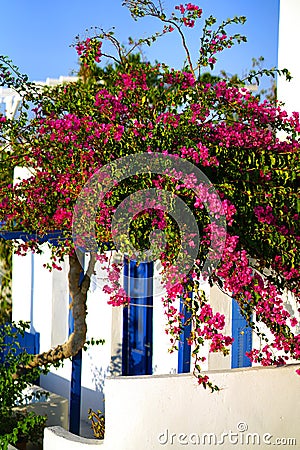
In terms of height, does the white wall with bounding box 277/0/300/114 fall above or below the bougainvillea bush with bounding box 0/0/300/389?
above

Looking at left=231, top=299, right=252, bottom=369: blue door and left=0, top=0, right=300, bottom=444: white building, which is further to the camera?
left=231, top=299, right=252, bottom=369: blue door

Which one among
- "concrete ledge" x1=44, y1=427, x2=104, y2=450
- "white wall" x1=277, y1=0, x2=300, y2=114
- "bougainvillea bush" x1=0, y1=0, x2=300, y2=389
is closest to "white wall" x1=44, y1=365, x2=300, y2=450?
"concrete ledge" x1=44, y1=427, x2=104, y2=450

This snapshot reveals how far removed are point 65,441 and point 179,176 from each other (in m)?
1.97

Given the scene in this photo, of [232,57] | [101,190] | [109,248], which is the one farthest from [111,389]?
[232,57]

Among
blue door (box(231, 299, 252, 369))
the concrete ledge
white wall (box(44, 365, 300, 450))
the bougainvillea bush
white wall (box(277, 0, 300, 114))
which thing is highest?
white wall (box(277, 0, 300, 114))

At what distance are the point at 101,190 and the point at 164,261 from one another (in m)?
0.57

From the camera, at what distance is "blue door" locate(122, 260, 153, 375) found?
8922 mm

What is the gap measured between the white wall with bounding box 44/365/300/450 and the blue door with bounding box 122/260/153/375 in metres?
3.10

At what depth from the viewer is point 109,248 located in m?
5.45

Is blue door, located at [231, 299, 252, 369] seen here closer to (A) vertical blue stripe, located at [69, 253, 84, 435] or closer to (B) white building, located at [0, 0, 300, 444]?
(B) white building, located at [0, 0, 300, 444]

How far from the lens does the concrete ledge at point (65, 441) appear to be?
550 cm

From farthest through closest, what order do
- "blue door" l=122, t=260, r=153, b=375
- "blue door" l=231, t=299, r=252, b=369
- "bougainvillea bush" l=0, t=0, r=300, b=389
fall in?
"blue door" l=122, t=260, r=153, b=375 → "blue door" l=231, t=299, r=252, b=369 → "bougainvillea bush" l=0, t=0, r=300, b=389

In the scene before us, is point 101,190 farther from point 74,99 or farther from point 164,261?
point 74,99

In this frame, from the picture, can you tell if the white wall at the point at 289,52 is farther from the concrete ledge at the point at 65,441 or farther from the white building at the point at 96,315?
the concrete ledge at the point at 65,441
